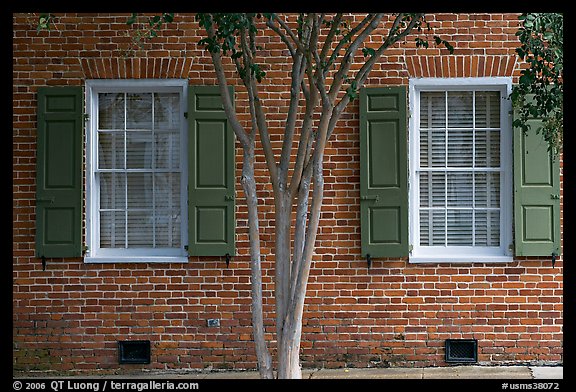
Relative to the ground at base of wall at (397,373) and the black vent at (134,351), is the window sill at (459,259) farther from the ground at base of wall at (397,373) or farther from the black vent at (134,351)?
the black vent at (134,351)

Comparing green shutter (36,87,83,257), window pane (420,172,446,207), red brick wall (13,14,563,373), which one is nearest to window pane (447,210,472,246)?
window pane (420,172,446,207)

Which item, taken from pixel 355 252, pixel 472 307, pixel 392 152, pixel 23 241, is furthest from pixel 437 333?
pixel 23 241

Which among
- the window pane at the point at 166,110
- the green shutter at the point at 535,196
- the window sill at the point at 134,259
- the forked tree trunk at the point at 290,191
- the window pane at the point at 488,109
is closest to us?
the forked tree trunk at the point at 290,191

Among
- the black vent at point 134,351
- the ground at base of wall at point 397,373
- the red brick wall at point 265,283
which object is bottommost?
the ground at base of wall at point 397,373

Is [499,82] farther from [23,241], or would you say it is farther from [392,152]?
[23,241]

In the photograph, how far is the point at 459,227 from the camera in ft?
30.7

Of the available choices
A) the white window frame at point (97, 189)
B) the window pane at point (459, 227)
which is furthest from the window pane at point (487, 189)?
the white window frame at point (97, 189)

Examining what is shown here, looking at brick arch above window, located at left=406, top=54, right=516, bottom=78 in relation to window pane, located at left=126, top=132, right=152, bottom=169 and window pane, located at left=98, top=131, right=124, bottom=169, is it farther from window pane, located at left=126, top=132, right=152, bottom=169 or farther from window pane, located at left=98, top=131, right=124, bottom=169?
window pane, located at left=98, top=131, right=124, bottom=169

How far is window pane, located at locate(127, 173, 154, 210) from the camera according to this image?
9.42 meters

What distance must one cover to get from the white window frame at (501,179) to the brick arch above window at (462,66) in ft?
0.17

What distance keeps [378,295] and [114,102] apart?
10.9ft

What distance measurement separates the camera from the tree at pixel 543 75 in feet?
24.6

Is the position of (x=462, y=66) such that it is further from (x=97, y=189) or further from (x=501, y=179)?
(x=97, y=189)

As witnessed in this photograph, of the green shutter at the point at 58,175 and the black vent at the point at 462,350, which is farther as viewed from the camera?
the green shutter at the point at 58,175
